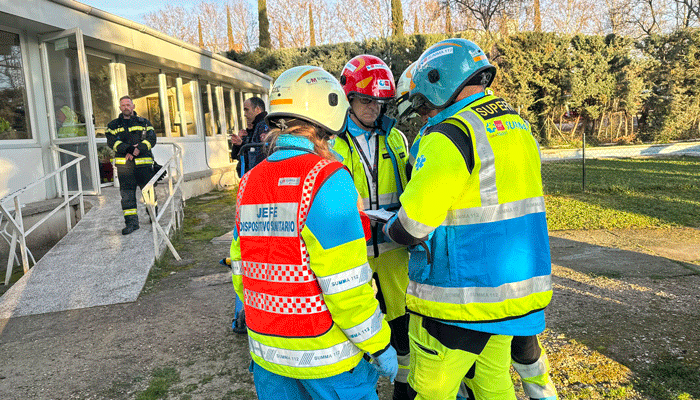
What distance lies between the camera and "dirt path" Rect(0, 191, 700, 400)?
3.32 metres

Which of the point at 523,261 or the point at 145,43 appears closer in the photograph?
the point at 523,261

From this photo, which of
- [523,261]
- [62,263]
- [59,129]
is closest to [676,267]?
[523,261]

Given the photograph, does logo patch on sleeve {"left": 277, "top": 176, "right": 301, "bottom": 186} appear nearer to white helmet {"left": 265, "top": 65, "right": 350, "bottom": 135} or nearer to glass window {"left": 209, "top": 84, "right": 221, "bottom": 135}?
white helmet {"left": 265, "top": 65, "right": 350, "bottom": 135}

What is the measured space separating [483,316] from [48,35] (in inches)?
372

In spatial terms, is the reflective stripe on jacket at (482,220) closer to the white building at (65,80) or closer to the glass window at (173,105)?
the white building at (65,80)

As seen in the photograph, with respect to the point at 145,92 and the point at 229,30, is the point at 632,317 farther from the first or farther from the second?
the point at 229,30

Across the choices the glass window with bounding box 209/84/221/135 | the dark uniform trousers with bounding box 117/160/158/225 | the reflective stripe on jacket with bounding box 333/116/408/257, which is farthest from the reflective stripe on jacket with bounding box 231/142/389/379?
the glass window with bounding box 209/84/221/135

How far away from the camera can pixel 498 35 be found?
2133 cm

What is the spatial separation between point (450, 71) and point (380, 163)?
0.96 metres

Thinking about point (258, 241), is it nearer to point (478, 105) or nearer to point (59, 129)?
point (478, 105)

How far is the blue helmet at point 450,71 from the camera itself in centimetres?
208

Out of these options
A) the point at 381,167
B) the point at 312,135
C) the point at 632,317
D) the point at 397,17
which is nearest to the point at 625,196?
the point at 632,317

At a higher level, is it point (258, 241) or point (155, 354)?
point (258, 241)

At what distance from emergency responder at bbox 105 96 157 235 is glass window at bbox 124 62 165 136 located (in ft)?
14.8
